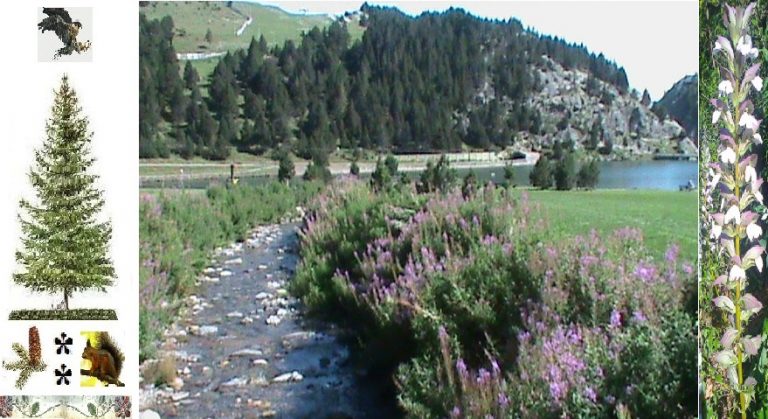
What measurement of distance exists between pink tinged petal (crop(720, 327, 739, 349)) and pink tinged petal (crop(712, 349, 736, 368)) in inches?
1.3

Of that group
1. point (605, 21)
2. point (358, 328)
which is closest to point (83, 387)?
point (358, 328)

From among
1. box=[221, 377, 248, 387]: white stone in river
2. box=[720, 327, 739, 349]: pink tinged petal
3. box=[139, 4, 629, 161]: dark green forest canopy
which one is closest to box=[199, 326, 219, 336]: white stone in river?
box=[221, 377, 248, 387]: white stone in river

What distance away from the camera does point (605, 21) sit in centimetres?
477

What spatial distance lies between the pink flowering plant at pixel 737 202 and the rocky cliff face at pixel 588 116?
0.55 metres

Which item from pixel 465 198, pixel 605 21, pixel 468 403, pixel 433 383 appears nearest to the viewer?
pixel 468 403

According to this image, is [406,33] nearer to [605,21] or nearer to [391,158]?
[391,158]

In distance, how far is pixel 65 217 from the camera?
4930 millimetres

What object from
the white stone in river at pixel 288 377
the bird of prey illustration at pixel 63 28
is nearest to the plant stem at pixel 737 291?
the white stone in river at pixel 288 377

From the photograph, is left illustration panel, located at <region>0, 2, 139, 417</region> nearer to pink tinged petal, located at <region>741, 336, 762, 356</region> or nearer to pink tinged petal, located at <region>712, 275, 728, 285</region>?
pink tinged petal, located at <region>712, 275, 728, 285</region>

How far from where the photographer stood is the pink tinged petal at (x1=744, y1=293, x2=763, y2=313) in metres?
4.26

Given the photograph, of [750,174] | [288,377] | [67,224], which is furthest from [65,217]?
[750,174]

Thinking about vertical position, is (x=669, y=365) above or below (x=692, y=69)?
below

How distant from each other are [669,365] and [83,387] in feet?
10.8

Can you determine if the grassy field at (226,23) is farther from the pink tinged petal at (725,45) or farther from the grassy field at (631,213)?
the pink tinged petal at (725,45)
